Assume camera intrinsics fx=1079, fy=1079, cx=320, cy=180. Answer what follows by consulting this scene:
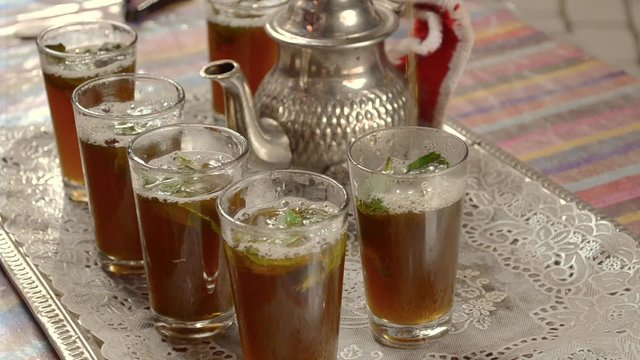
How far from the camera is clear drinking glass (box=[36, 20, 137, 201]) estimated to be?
1265 mm

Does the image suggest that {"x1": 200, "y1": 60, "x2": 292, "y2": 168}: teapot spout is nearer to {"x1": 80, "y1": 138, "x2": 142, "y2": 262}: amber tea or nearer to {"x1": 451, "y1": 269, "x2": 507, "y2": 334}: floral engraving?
{"x1": 80, "y1": 138, "x2": 142, "y2": 262}: amber tea

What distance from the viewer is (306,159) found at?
125 cm

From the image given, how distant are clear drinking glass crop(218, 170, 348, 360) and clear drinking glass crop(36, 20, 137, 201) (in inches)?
14.9

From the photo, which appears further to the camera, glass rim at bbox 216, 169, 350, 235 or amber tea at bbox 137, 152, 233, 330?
amber tea at bbox 137, 152, 233, 330

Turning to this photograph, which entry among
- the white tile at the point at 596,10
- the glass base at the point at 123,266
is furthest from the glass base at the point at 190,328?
the white tile at the point at 596,10

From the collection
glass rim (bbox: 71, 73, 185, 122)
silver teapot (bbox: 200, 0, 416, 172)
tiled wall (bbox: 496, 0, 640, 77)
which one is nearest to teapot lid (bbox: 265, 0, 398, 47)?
silver teapot (bbox: 200, 0, 416, 172)

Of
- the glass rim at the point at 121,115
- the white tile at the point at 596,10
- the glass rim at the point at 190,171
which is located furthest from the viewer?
the white tile at the point at 596,10

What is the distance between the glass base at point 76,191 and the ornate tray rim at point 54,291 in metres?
0.09

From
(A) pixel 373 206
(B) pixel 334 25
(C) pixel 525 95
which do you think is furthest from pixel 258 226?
(C) pixel 525 95

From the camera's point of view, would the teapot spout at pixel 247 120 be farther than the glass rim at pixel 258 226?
Yes

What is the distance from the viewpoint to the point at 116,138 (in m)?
1.12

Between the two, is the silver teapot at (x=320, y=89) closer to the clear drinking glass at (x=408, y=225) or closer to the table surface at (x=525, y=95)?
the clear drinking glass at (x=408, y=225)

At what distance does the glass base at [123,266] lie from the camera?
1.16 m

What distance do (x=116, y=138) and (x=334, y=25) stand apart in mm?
276
